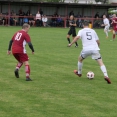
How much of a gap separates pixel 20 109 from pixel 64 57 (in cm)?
1062

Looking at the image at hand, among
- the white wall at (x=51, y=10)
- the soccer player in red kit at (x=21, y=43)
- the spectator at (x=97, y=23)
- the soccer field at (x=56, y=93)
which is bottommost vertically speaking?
the soccer field at (x=56, y=93)

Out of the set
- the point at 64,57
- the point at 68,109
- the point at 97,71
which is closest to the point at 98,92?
the point at 68,109

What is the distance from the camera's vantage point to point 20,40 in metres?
12.6

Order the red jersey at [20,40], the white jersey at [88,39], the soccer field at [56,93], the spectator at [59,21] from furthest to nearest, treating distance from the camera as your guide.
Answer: the spectator at [59,21], the white jersey at [88,39], the red jersey at [20,40], the soccer field at [56,93]

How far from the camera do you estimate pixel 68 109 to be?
29.9 feet

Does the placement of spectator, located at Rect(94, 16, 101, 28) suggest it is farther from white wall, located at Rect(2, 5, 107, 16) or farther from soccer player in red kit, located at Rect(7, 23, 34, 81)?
soccer player in red kit, located at Rect(7, 23, 34, 81)

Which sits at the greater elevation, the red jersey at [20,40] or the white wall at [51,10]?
the white wall at [51,10]

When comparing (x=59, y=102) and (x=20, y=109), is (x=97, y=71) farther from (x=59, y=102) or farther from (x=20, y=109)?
(x=20, y=109)

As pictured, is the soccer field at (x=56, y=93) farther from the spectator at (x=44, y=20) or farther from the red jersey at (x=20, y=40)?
the spectator at (x=44, y=20)

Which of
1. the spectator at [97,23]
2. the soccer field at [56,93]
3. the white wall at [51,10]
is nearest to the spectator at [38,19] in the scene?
the white wall at [51,10]

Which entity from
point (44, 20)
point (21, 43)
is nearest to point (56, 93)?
point (21, 43)

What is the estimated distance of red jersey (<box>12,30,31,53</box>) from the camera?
12.5 meters

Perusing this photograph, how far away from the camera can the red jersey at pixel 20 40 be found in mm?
12523

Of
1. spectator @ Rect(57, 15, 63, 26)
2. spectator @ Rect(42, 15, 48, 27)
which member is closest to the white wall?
spectator @ Rect(42, 15, 48, 27)
